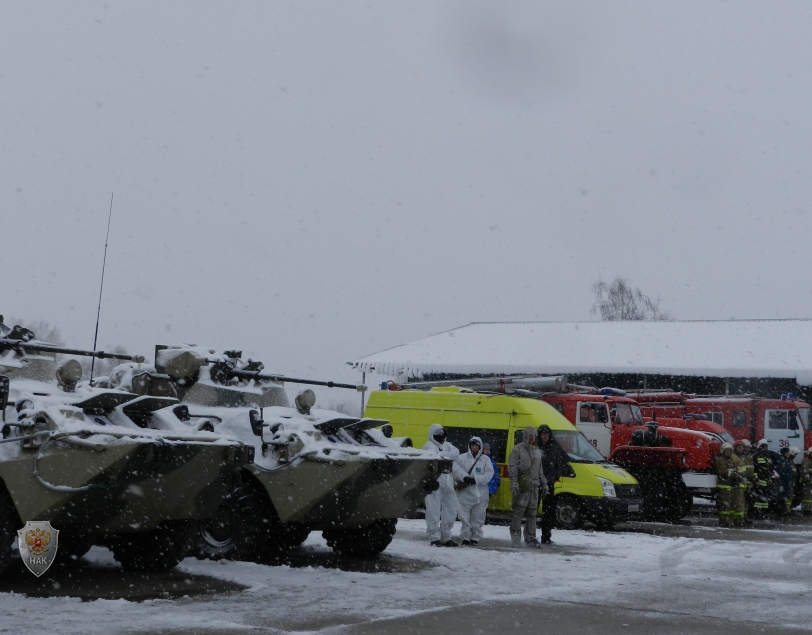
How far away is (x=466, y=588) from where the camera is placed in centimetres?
980

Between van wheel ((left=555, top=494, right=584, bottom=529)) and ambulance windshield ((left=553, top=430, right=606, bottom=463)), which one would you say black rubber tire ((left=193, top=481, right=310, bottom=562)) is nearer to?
van wheel ((left=555, top=494, right=584, bottom=529))

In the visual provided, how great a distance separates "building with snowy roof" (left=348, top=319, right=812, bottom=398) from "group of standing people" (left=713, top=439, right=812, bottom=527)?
38.5 feet

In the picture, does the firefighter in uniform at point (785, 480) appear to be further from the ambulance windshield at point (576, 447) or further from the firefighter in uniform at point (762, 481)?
the ambulance windshield at point (576, 447)

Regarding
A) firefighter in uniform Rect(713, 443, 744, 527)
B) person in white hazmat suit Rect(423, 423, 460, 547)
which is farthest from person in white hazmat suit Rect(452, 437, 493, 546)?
firefighter in uniform Rect(713, 443, 744, 527)

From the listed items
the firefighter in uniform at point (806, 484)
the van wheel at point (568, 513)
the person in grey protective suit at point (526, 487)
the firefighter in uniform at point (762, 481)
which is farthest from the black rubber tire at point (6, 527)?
the firefighter in uniform at point (806, 484)

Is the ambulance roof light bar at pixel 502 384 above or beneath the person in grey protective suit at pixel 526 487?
above

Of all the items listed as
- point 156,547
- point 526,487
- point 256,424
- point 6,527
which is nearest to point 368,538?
point 256,424

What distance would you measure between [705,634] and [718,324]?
35576mm

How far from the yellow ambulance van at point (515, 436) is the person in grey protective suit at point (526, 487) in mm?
1959

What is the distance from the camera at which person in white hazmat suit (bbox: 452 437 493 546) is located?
14.2m

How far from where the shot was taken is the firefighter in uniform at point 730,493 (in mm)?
18828

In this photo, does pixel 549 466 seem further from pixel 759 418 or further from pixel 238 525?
pixel 759 418

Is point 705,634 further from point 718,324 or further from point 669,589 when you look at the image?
point 718,324

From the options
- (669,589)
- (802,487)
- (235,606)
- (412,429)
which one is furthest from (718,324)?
(235,606)
